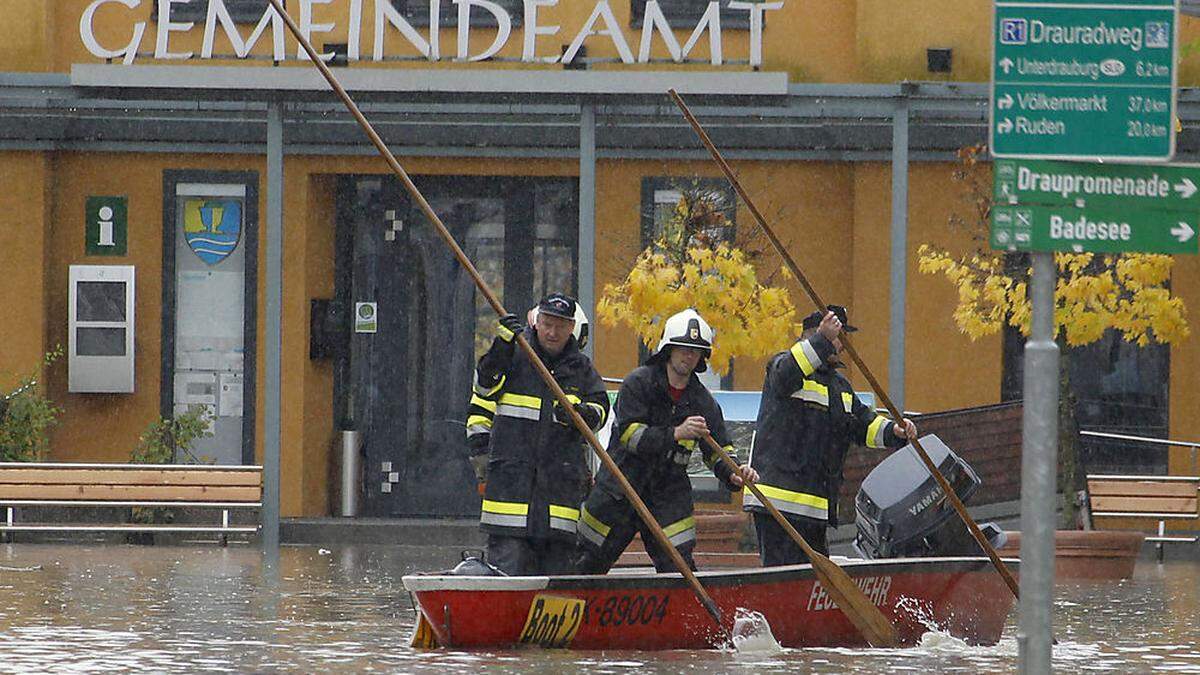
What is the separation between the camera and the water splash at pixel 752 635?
11945mm

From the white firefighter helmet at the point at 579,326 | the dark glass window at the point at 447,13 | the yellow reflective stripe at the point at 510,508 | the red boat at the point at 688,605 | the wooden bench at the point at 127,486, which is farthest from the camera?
the dark glass window at the point at 447,13

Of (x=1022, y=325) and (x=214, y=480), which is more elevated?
(x=1022, y=325)

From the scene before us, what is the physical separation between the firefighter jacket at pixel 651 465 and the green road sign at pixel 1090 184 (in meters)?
5.38

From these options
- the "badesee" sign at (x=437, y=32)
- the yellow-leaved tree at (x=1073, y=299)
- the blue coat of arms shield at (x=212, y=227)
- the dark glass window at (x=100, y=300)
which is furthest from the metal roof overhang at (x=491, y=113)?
the yellow-leaved tree at (x=1073, y=299)

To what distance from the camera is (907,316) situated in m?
22.1

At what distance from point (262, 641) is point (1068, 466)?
Answer: 841cm

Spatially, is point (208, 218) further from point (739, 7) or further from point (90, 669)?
point (90, 669)

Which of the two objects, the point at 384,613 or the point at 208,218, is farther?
the point at 208,218

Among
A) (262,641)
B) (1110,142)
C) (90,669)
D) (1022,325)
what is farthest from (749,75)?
(1110,142)

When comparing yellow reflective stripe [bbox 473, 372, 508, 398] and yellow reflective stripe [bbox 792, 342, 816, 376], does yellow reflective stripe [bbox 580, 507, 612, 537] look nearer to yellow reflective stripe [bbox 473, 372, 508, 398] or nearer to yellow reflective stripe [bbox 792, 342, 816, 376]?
yellow reflective stripe [bbox 473, 372, 508, 398]

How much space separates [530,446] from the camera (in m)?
12.3

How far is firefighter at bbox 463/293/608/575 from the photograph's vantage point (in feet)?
40.1

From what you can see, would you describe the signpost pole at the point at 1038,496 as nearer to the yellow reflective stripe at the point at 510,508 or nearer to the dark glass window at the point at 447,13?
the yellow reflective stripe at the point at 510,508

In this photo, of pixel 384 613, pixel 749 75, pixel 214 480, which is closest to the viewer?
pixel 384 613
